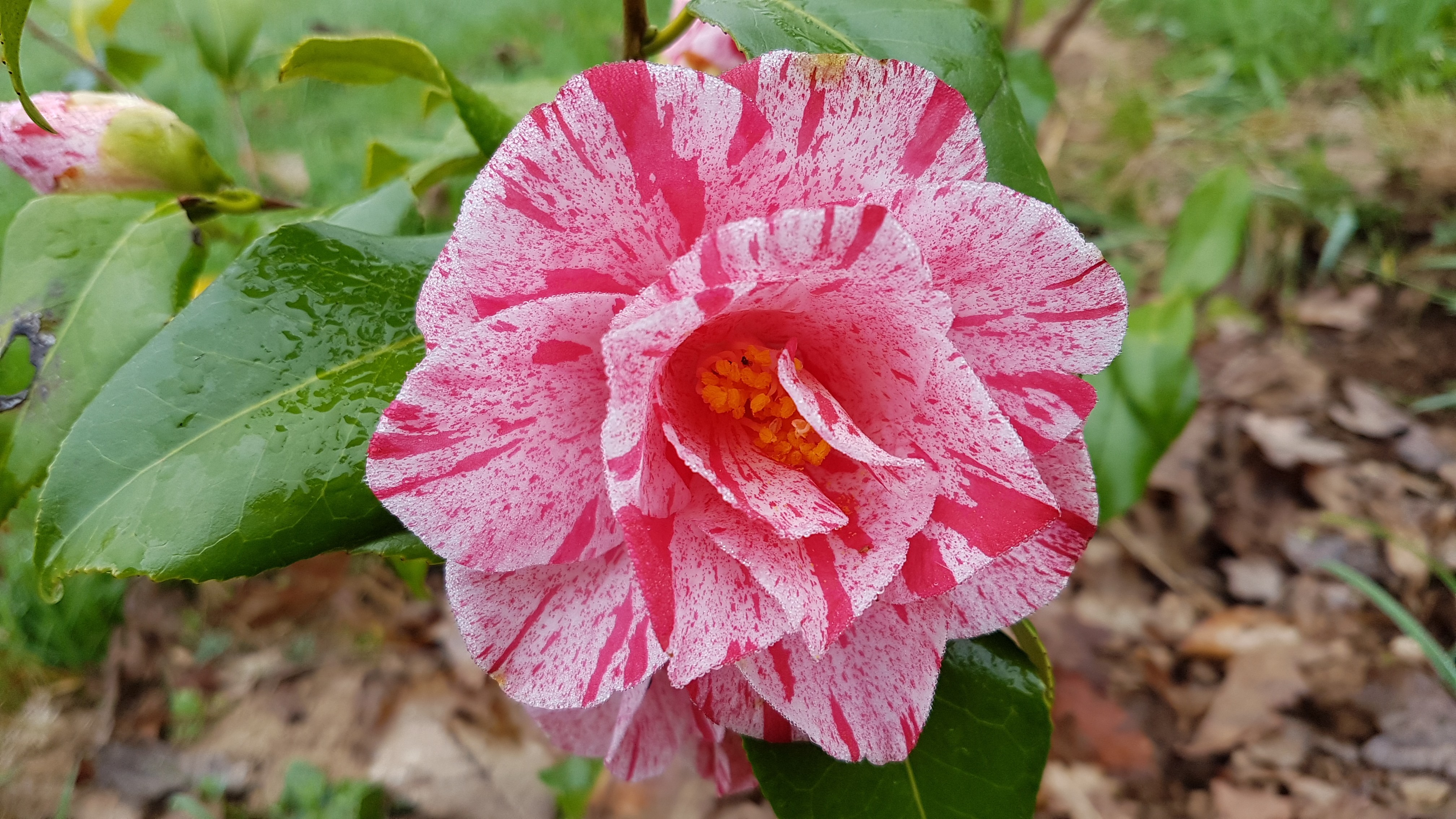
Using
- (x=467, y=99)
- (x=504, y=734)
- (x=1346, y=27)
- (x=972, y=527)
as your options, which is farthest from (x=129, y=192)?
(x=1346, y=27)

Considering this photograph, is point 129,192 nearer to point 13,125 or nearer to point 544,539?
point 13,125

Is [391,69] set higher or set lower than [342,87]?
higher

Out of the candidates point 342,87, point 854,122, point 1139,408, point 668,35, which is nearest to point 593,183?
point 854,122

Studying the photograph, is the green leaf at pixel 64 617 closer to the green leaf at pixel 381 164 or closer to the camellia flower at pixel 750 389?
the green leaf at pixel 381 164

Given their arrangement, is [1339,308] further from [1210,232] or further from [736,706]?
[736,706]

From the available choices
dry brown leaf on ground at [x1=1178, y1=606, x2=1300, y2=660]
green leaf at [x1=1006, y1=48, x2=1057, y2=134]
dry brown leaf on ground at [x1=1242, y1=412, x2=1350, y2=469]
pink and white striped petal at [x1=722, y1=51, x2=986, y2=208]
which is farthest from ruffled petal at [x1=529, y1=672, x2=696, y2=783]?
dry brown leaf on ground at [x1=1242, y1=412, x2=1350, y2=469]

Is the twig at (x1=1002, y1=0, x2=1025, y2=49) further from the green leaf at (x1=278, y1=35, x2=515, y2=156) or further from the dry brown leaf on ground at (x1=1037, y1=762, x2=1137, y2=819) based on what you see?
the dry brown leaf on ground at (x1=1037, y1=762, x2=1137, y2=819)

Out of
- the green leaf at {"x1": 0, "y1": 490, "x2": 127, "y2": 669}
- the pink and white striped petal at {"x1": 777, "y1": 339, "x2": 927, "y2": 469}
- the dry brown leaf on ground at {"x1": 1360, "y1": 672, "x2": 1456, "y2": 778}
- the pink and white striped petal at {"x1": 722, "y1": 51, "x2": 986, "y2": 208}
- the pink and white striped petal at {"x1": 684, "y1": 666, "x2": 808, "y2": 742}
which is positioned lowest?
the green leaf at {"x1": 0, "y1": 490, "x2": 127, "y2": 669}
